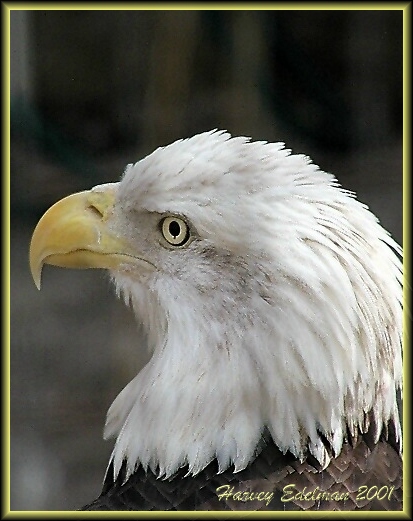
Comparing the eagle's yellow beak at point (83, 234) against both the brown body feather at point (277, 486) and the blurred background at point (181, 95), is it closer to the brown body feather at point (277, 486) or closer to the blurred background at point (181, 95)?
the blurred background at point (181, 95)

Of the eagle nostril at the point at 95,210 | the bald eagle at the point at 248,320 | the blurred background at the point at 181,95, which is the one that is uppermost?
the blurred background at the point at 181,95

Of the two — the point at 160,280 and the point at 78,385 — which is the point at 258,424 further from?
the point at 78,385

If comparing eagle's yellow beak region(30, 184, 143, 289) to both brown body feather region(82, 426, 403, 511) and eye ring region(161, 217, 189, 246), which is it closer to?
eye ring region(161, 217, 189, 246)

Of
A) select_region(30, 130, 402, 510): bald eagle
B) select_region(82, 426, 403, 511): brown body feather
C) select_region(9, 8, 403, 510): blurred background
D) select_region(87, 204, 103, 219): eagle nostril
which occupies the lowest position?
select_region(82, 426, 403, 511): brown body feather

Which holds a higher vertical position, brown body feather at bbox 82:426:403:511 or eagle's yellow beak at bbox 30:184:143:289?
eagle's yellow beak at bbox 30:184:143:289

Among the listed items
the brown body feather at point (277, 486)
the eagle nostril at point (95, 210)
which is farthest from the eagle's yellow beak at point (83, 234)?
the brown body feather at point (277, 486)

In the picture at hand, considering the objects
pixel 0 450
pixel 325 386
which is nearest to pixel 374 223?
pixel 325 386

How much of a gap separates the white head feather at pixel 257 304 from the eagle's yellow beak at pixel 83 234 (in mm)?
24

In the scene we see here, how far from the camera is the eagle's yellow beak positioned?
0.94m

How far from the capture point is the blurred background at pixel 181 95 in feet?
3.34

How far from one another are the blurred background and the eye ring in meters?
0.13

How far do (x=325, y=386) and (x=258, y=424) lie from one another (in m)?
0.09

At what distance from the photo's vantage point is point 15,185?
3.46 ft

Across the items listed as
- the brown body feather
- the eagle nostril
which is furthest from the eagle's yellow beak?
the brown body feather
